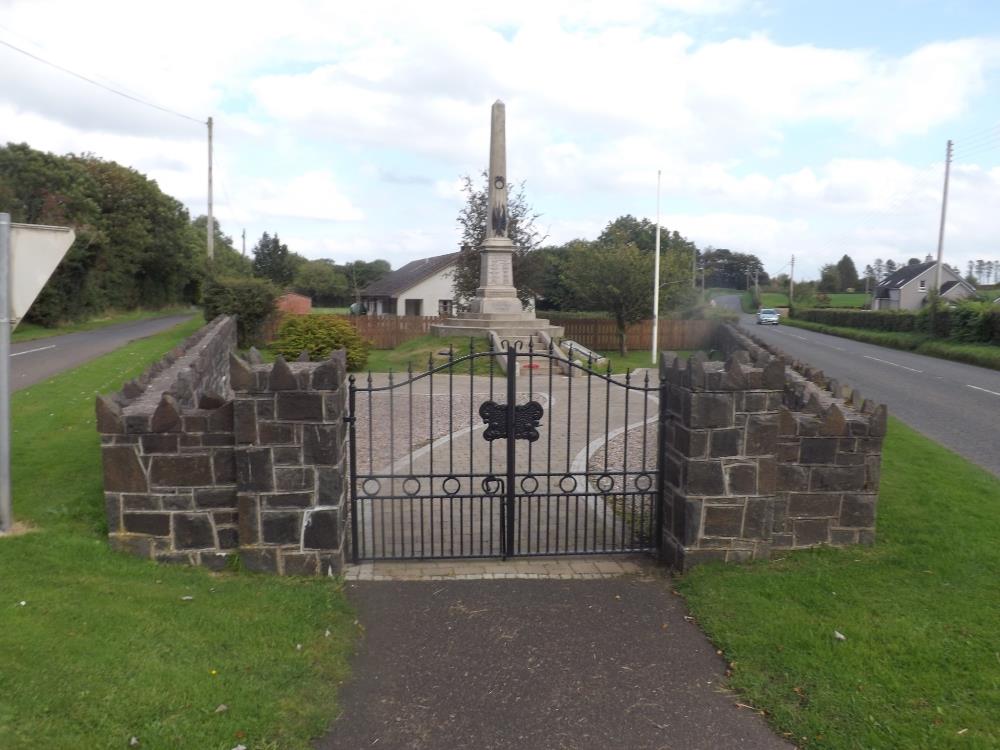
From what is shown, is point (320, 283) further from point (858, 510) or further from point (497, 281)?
point (858, 510)

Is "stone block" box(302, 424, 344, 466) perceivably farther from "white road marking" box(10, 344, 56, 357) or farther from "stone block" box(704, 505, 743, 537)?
"white road marking" box(10, 344, 56, 357)

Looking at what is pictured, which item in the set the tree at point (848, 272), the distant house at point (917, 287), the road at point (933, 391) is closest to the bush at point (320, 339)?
the road at point (933, 391)

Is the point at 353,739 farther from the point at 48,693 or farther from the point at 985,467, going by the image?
the point at 985,467

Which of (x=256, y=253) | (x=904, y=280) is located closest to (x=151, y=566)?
(x=256, y=253)

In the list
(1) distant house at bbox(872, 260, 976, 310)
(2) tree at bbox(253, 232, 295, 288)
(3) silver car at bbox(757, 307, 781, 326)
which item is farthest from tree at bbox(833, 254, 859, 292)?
(2) tree at bbox(253, 232, 295, 288)

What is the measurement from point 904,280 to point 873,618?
2742 inches

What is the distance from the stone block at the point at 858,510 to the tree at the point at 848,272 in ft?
369

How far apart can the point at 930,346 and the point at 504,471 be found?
1003 inches

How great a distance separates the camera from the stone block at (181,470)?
5.52 meters

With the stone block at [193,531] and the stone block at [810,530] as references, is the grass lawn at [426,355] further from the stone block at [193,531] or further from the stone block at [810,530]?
the stone block at [193,531]

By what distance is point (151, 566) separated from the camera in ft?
18.0

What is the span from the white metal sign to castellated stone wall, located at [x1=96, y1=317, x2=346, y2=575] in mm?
962

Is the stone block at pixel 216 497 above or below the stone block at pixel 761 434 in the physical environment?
below

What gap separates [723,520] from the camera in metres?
5.85
